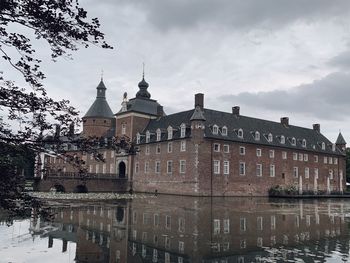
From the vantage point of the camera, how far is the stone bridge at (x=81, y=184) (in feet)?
132

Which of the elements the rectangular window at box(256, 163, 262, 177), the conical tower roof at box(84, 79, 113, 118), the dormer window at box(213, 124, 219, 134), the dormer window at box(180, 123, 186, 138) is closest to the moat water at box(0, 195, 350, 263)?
the dormer window at box(180, 123, 186, 138)

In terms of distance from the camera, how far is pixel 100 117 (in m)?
59.0

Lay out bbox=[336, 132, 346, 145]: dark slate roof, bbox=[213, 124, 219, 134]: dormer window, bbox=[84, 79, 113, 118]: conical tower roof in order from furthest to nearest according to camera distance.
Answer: bbox=[336, 132, 346, 145]: dark slate roof → bbox=[84, 79, 113, 118]: conical tower roof → bbox=[213, 124, 219, 134]: dormer window

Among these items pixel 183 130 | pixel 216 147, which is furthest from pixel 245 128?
pixel 183 130

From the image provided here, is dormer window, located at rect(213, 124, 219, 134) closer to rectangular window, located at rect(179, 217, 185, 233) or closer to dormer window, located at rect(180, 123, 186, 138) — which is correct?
dormer window, located at rect(180, 123, 186, 138)

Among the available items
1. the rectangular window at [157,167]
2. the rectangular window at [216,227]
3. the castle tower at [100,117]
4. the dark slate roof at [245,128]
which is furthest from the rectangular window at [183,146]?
the rectangular window at [216,227]

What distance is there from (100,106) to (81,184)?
2131cm

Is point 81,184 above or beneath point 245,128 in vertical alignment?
beneath

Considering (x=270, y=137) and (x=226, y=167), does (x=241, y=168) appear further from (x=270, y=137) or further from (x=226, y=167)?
(x=270, y=137)

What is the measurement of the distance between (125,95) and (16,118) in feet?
164

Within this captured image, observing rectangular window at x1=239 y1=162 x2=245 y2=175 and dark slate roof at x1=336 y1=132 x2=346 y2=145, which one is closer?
rectangular window at x1=239 y1=162 x2=245 y2=175

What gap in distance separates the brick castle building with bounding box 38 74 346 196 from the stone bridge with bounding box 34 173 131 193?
0.12 m

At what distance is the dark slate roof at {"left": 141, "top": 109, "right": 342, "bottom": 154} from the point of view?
4569 centimetres

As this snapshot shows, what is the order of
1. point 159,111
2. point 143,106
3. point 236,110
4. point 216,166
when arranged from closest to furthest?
point 216,166 → point 236,110 → point 143,106 → point 159,111
